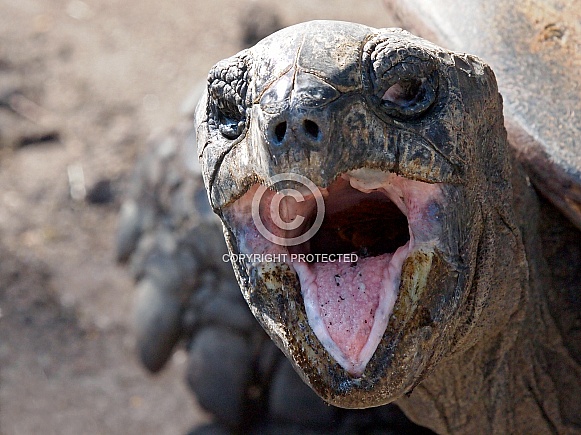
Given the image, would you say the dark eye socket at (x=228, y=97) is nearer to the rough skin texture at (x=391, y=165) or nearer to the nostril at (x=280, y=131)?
the rough skin texture at (x=391, y=165)

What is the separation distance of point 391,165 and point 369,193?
290 millimetres

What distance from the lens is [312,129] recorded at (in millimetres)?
1489

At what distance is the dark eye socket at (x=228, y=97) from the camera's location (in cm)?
168

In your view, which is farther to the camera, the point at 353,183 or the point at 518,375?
the point at 518,375

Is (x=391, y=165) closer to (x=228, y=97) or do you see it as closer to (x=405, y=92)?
(x=405, y=92)

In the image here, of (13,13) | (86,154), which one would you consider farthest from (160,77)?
(13,13)

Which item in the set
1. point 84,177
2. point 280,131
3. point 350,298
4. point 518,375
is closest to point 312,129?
point 280,131

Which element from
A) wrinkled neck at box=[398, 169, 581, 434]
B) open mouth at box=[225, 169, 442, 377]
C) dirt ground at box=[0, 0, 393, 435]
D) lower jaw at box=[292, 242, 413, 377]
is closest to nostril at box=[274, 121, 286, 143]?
open mouth at box=[225, 169, 442, 377]

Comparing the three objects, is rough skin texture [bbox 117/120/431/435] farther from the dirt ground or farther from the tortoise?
the tortoise

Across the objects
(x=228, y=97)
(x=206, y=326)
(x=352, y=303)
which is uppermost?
(x=228, y=97)

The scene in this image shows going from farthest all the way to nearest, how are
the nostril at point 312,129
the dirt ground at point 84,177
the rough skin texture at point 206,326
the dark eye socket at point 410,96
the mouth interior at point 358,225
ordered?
the dirt ground at point 84,177 < the rough skin texture at point 206,326 < the mouth interior at point 358,225 < the dark eye socket at point 410,96 < the nostril at point 312,129

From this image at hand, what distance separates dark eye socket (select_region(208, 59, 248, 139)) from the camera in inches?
66.2

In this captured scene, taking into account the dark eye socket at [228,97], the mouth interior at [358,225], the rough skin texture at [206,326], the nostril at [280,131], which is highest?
the dark eye socket at [228,97]

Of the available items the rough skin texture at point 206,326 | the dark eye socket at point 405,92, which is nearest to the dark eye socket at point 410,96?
the dark eye socket at point 405,92
